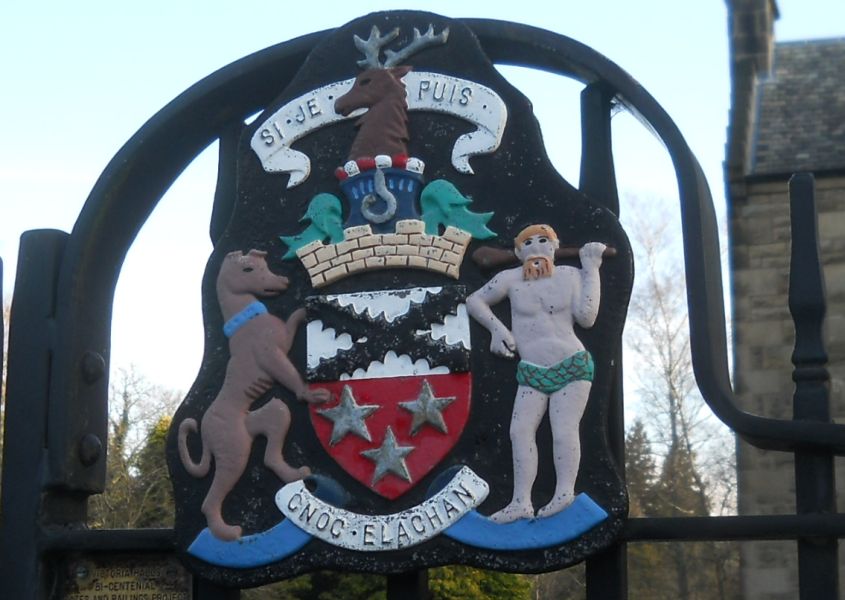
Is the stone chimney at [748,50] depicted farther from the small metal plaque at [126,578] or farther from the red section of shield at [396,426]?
the small metal plaque at [126,578]

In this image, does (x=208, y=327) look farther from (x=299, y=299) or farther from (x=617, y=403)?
(x=617, y=403)

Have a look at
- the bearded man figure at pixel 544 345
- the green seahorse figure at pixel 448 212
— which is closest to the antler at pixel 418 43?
the green seahorse figure at pixel 448 212

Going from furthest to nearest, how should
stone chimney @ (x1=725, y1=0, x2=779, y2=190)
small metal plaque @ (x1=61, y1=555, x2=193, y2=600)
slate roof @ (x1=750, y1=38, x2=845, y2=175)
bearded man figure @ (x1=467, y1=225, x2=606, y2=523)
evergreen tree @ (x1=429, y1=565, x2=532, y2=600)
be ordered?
evergreen tree @ (x1=429, y1=565, x2=532, y2=600)
stone chimney @ (x1=725, y1=0, x2=779, y2=190)
slate roof @ (x1=750, y1=38, x2=845, y2=175)
small metal plaque @ (x1=61, y1=555, x2=193, y2=600)
bearded man figure @ (x1=467, y1=225, x2=606, y2=523)

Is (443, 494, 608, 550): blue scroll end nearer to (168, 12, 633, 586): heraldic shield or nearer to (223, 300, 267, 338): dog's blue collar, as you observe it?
(168, 12, 633, 586): heraldic shield

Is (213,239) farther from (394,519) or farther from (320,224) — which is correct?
(394,519)

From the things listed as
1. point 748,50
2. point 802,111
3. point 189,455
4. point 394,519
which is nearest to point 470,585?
point 802,111

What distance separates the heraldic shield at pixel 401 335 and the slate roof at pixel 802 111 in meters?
8.54

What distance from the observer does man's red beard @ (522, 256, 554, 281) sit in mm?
5129

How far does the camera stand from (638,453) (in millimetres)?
27422

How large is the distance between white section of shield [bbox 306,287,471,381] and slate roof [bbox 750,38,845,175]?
885cm

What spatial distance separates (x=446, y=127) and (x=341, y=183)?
0.49m

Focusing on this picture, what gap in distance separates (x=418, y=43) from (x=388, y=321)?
122cm

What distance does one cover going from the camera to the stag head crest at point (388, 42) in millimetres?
5652

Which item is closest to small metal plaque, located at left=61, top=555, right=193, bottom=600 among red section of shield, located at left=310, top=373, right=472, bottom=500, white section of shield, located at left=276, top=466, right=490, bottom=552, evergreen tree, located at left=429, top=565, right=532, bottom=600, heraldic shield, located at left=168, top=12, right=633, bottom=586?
heraldic shield, located at left=168, top=12, right=633, bottom=586
